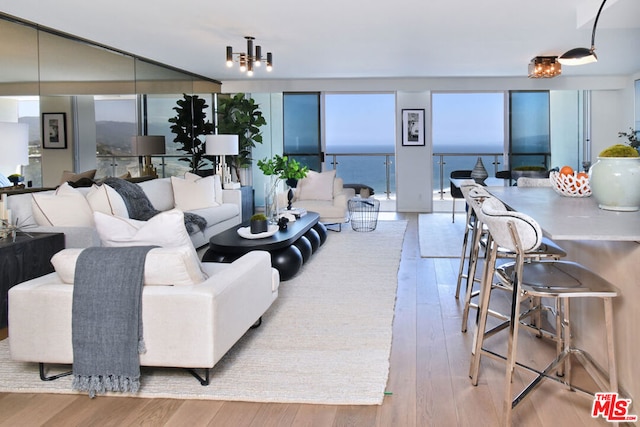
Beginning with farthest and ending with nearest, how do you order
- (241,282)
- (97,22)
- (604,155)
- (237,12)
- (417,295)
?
(97,22), (237,12), (417,295), (241,282), (604,155)

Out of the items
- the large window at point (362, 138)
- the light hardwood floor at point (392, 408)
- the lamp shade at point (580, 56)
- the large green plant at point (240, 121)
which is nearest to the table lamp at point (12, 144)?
the light hardwood floor at point (392, 408)

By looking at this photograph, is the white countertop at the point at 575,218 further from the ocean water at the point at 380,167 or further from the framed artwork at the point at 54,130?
the ocean water at the point at 380,167

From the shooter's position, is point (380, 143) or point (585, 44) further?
point (380, 143)

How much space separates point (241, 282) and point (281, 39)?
408 cm

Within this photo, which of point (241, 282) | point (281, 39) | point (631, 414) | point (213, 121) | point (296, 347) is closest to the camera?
point (631, 414)

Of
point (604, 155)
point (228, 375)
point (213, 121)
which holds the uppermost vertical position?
point (213, 121)

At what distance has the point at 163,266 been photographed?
9.50ft

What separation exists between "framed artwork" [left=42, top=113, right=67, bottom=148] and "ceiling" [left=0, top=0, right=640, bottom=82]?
0.88 meters

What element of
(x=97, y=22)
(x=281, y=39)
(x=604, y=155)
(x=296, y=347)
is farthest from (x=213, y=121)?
(x=604, y=155)

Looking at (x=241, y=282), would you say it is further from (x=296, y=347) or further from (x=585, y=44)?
(x=585, y=44)

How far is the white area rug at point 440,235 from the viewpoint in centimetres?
686

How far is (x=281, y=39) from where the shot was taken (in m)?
6.56

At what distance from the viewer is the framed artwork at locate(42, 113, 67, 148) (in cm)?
568

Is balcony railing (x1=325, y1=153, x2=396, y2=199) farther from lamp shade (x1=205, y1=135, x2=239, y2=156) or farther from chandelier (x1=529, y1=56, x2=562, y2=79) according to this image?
chandelier (x1=529, y1=56, x2=562, y2=79)
